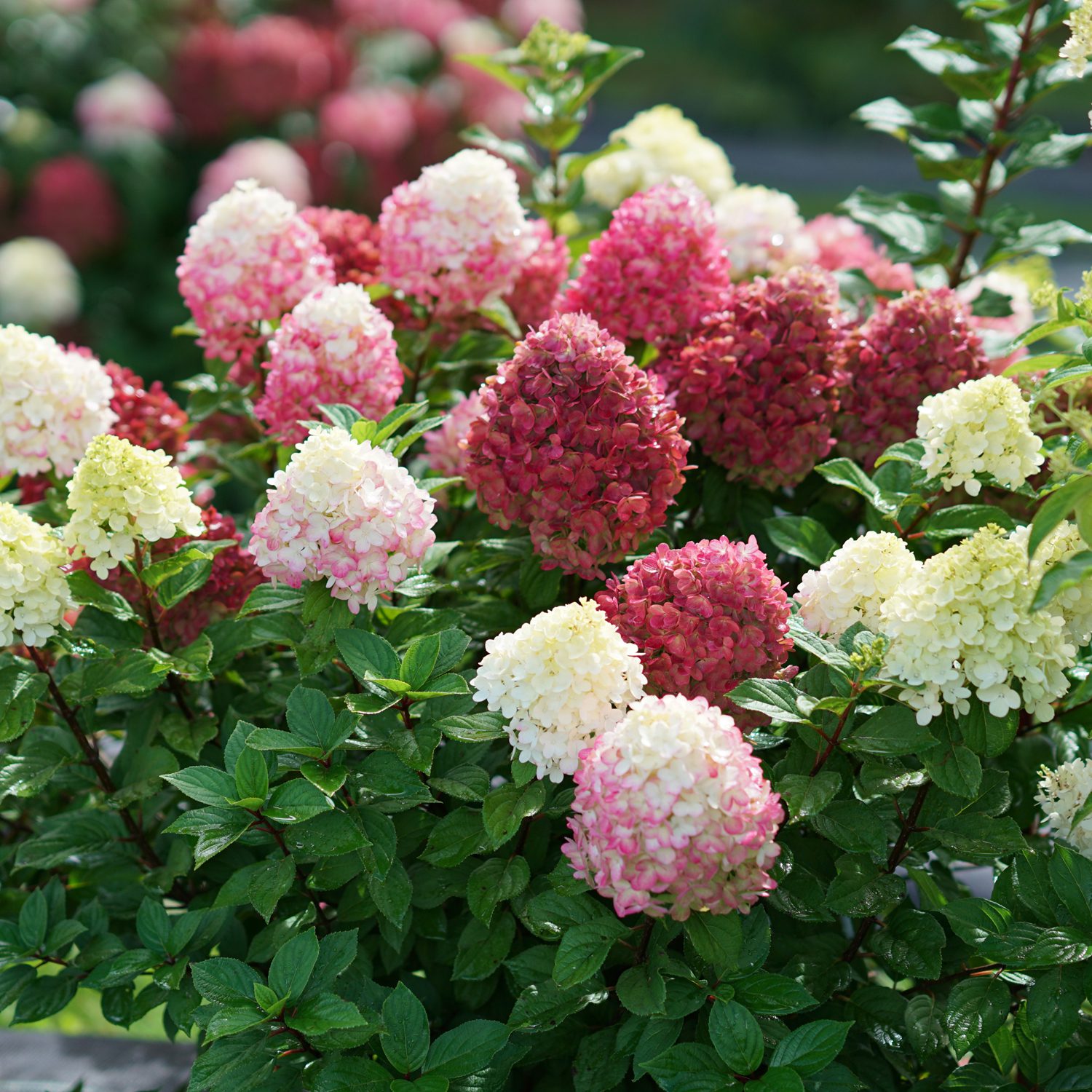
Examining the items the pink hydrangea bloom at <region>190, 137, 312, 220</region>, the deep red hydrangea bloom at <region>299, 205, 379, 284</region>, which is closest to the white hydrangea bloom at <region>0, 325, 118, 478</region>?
the deep red hydrangea bloom at <region>299, 205, 379, 284</region>

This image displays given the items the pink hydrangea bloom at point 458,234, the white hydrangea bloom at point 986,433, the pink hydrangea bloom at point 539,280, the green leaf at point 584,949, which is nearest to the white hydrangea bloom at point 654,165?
the pink hydrangea bloom at point 539,280

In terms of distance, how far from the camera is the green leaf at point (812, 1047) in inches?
43.7

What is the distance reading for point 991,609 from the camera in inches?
44.3

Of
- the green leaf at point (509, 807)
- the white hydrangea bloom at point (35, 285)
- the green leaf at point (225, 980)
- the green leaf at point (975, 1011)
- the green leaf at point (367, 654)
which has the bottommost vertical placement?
the white hydrangea bloom at point (35, 285)

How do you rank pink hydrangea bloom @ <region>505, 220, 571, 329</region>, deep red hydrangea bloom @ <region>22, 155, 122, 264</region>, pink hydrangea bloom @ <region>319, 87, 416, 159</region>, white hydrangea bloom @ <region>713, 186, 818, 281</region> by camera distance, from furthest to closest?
1. pink hydrangea bloom @ <region>319, 87, 416, 159</region>
2. deep red hydrangea bloom @ <region>22, 155, 122, 264</region>
3. white hydrangea bloom @ <region>713, 186, 818, 281</region>
4. pink hydrangea bloom @ <region>505, 220, 571, 329</region>

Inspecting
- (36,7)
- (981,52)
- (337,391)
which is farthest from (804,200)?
(337,391)

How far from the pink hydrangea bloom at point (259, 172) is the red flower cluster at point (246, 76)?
18.3 inches

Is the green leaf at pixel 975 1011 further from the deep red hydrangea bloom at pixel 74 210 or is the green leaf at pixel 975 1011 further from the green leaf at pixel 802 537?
the deep red hydrangea bloom at pixel 74 210

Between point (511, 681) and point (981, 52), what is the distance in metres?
→ 1.33

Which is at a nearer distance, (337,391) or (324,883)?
(324,883)

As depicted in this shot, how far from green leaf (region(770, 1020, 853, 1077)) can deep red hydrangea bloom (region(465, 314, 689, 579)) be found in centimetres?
52

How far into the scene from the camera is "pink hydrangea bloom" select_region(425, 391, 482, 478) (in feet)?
5.38

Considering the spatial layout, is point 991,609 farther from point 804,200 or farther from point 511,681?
point 804,200

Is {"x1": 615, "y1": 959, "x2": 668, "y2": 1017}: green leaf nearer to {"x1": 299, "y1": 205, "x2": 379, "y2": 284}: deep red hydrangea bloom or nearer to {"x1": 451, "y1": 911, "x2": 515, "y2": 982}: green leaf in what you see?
{"x1": 451, "y1": 911, "x2": 515, "y2": 982}: green leaf
